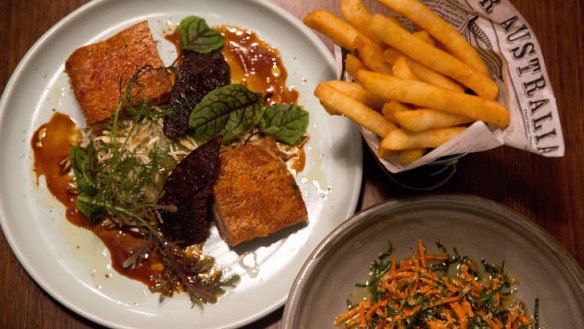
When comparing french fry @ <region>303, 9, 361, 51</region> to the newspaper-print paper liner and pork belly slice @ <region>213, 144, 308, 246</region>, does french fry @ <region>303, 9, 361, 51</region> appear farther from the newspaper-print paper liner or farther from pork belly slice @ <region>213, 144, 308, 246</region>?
pork belly slice @ <region>213, 144, 308, 246</region>

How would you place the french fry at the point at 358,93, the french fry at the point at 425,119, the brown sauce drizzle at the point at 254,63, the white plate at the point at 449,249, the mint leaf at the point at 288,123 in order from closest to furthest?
the french fry at the point at 425,119
the french fry at the point at 358,93
the white plate at the point at 449,249
the mint leaf at the point at 288,123
the brown sauce drizzle at the point at 254,63

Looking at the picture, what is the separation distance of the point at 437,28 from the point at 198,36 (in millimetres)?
1402

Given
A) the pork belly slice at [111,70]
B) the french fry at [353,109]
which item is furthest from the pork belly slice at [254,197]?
the french fry at [353,109]

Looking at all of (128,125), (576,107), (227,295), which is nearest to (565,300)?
(576,107)

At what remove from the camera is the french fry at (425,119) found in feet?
6.86

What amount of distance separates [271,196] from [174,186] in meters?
0.51

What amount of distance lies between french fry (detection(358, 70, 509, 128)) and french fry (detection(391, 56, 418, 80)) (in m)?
0.05

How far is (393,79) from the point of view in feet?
6.95

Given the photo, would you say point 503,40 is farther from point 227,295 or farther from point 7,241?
point 7,241

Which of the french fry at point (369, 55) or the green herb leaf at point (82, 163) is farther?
the green herb leaf at point (82, 163)

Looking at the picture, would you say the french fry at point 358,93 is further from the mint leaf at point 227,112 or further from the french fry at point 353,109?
the mint leaf at point 227,112

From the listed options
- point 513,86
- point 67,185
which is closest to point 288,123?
point 513,86

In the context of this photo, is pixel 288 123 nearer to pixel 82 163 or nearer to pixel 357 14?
pixel 357 14

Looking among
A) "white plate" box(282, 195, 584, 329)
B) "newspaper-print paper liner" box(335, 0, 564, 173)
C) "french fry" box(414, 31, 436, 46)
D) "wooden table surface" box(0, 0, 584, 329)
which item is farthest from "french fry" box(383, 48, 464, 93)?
"wooden table surface" box(0, 0, 584, 329)
